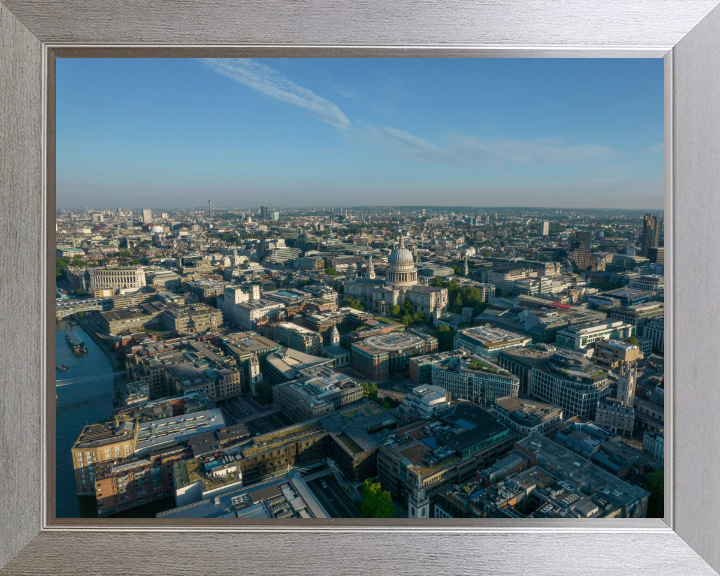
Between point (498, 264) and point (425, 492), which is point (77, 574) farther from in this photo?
point (498, 264)

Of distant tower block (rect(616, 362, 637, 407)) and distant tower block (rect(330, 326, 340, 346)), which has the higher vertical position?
distant tower block (rect(330, 326, 340, 346))

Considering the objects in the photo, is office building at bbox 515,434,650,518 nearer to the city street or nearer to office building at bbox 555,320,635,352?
the city street

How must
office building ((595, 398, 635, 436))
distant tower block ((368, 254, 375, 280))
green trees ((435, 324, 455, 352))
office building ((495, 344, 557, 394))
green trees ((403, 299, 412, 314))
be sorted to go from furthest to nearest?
distant tower block ((368, 254, 375, 280)) < green trees ((403, 299, 412, 314)) < green trees ((435, 324, 455, 352)) < office building ((495, 344, 557, 394)) < office building ((595, 398, 635, 436))

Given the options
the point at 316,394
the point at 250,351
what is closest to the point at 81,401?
the point at 316,394

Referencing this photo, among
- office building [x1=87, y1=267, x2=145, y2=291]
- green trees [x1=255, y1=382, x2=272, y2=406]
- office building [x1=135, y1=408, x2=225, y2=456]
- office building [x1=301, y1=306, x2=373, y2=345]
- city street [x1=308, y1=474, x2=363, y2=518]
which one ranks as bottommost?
city street [x1=308, y1=474, x2=363, y2=518]

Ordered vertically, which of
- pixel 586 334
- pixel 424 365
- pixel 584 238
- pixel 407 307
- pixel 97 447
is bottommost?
pixel 97 447

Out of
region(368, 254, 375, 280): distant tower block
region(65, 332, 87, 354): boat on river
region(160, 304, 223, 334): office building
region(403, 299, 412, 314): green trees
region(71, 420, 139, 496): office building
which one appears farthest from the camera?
region(368, 254, 375, 280): distant tower block

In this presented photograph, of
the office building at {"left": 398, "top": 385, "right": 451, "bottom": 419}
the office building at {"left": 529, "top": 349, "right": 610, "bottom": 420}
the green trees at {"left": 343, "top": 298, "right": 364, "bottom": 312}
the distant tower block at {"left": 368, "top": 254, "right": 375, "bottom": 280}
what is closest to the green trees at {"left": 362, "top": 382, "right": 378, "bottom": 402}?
the office building at {"left": 398, "top": 385, "right": 451, "bottom": 419}

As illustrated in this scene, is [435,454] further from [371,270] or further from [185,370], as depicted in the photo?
[371,270]
